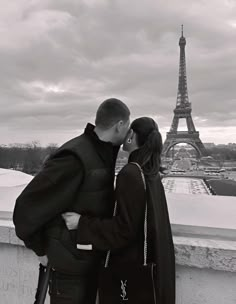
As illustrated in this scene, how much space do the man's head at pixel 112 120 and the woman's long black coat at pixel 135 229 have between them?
18cm

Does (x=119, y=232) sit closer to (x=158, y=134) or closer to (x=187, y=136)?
(x=158, y=134)

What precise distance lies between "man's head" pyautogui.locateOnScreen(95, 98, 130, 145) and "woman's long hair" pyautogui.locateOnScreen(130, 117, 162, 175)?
0.06 metres

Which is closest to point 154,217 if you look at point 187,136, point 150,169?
point 150,169

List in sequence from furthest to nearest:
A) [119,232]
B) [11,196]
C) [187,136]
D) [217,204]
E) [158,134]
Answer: [187,136], [11,196], [217,204], [158,134], [119,232]

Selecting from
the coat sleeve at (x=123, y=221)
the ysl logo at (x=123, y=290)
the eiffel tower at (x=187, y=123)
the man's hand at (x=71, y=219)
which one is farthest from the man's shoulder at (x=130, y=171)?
the eiffel tower at (x=187, y=123)

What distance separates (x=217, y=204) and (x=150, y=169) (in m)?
0.77

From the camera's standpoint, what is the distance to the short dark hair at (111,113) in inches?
51.1

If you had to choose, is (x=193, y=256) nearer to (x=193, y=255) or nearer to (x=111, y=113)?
(x=193, y=255)

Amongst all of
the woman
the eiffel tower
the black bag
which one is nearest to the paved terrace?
the woman

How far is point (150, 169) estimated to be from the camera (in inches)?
Answer: 50.6

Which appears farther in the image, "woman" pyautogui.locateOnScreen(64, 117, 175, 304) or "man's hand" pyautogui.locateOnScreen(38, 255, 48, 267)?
"man's hand" pyautogui.locateOnScreen(38, 255, 48, 267)

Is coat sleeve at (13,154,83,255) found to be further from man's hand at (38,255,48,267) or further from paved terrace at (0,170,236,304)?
paved terrace at (0,170,236,304)

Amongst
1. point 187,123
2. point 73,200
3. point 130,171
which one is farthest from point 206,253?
point 187,123

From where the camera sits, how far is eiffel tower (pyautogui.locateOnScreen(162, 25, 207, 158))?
150 feet
